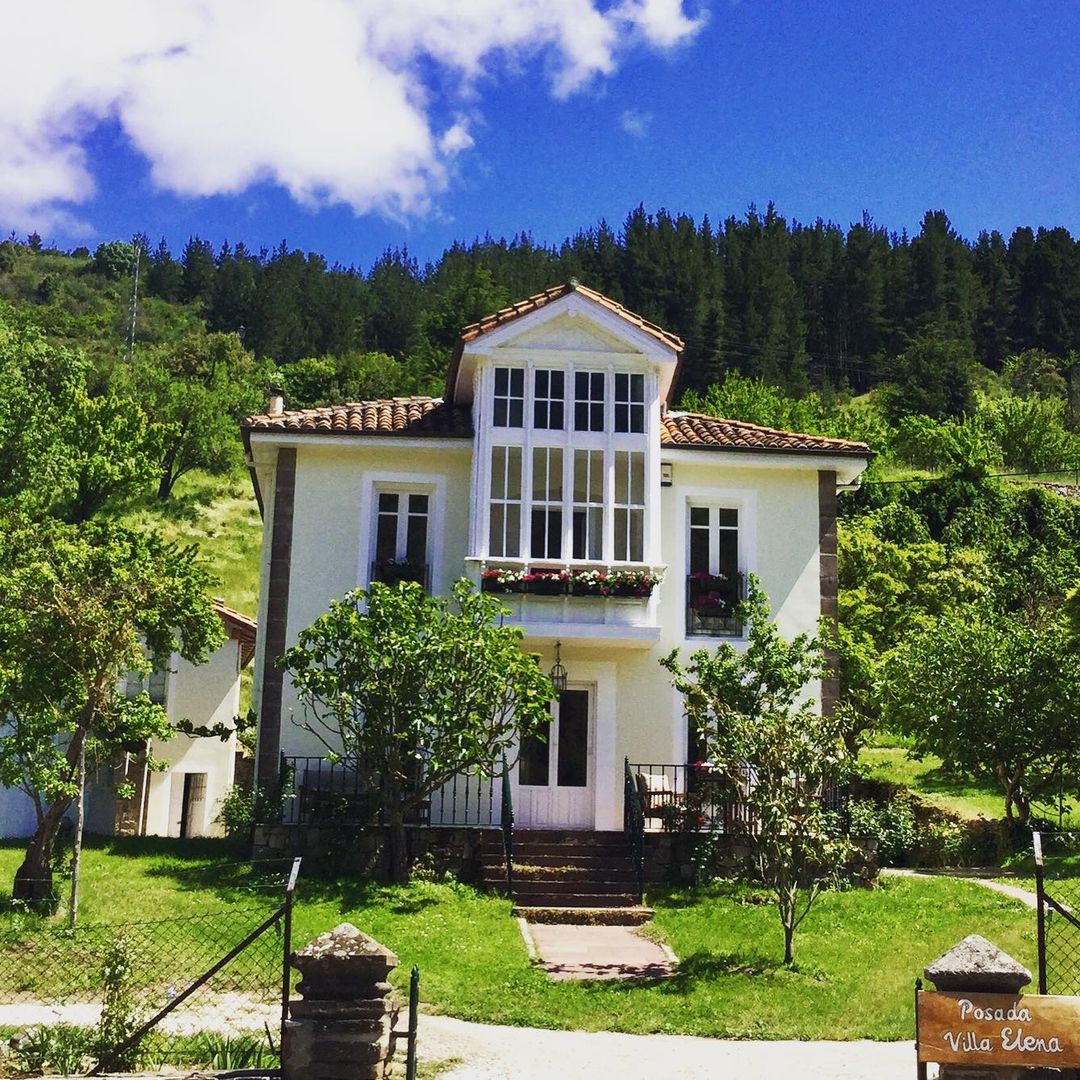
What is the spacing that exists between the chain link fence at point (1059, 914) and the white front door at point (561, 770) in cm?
751

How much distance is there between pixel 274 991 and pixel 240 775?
20581mm

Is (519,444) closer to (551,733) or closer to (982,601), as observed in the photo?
(551,733)

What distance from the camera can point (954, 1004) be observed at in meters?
8.86

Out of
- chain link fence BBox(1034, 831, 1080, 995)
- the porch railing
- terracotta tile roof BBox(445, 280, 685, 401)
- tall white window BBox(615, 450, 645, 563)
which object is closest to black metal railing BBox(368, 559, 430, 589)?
the porch railing

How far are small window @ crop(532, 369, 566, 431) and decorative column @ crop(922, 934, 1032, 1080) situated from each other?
45.9ft

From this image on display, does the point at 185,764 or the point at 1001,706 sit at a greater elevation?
the point at 1001,706

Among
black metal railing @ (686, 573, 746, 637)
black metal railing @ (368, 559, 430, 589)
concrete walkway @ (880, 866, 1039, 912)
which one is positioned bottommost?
concrete walkway @ (880, 866, 1039, 912)

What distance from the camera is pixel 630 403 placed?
22.1 metres

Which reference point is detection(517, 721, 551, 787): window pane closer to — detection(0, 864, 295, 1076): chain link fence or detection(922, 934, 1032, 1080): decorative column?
detection(0, 864, 295, 1076): chain link fence

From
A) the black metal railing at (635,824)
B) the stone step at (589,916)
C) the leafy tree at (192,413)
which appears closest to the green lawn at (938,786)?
the black metal railing at (635,824)

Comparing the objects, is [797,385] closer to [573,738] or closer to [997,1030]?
[573,738]

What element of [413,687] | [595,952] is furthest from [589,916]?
[413,687]

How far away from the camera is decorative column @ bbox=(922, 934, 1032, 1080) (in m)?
8.81

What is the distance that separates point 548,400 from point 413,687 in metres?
6.42
